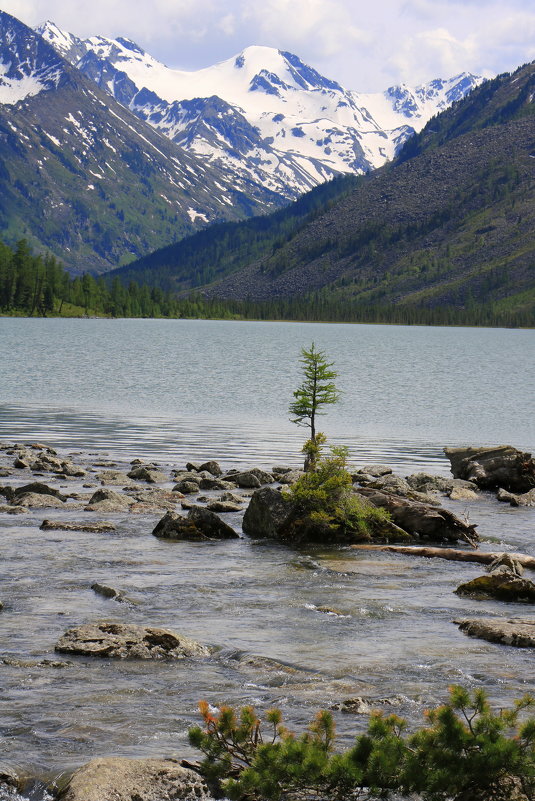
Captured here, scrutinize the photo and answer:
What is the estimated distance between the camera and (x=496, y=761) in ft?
30.6

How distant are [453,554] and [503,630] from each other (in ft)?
29.6

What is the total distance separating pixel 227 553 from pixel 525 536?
10.9 m

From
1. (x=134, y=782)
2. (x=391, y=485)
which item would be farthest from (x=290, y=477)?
(x=134, y=782)

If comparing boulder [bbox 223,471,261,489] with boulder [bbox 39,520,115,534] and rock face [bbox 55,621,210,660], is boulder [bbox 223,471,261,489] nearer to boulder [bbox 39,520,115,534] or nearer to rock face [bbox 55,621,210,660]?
boulder [bbox 39,520,115,534]

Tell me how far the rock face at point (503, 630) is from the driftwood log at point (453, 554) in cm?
680

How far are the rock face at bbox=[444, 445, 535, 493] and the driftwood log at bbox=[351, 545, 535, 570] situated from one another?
1546 cm

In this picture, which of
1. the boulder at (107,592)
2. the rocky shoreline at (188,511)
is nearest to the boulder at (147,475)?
the rocky shoreline at (188,511)

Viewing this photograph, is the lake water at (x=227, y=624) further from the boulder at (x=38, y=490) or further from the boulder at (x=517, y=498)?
the boulder at (x=38, y=490)

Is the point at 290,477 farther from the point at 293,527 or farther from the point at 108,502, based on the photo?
the point at 293,527

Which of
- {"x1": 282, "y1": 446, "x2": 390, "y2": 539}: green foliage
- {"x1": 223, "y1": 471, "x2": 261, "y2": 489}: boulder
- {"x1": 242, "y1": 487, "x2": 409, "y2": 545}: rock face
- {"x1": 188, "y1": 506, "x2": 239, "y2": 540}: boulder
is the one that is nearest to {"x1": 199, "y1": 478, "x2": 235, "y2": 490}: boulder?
{"x1": 223, "y1": 471, "x2": 261, "y2": 489}: boulder

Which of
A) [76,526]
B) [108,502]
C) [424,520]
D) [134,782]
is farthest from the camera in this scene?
[108,502]

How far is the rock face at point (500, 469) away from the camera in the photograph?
42625 millimetres

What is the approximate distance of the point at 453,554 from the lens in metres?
27.4

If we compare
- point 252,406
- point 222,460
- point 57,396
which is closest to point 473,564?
point 222,460
